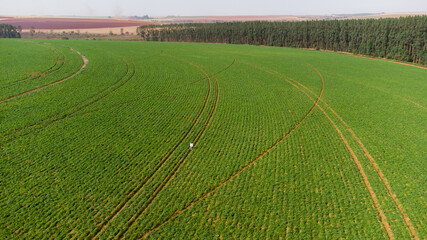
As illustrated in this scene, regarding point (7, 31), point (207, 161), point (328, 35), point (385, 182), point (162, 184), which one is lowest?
Result: point (385, 182)

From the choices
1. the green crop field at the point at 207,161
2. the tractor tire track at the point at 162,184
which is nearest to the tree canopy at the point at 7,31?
the green crop field at the point at 207,161

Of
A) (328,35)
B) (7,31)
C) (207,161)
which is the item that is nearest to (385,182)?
(207,161)

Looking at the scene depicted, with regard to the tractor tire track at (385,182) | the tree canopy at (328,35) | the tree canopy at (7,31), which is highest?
the tree canopy at (7,31)

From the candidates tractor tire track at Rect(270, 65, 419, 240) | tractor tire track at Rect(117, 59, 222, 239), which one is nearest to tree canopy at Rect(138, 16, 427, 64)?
tractor tire track at Rect(270, 65, 419, 240)

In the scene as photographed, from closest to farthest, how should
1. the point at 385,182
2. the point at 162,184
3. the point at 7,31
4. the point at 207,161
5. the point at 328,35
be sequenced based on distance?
the point at 162,184
the point at 385,182
the point at 207,161
the point at 328,35
the point at 7,31

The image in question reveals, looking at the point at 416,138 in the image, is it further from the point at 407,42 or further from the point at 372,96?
the point at 407,42

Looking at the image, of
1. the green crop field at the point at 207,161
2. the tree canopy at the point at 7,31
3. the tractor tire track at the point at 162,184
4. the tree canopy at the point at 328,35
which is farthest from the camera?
the tree canopy at the point at 7,31

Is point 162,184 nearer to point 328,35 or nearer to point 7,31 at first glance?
point 328,35

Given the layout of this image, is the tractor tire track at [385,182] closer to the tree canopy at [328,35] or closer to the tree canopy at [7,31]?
the tree canopy at [328,35]

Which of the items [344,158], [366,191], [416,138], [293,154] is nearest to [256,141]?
[293,154]
